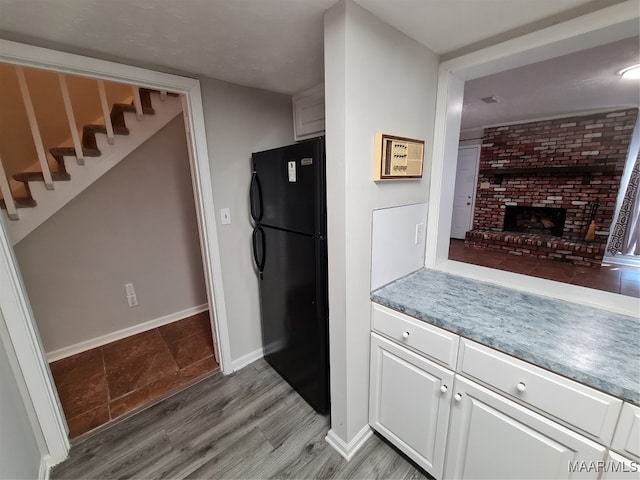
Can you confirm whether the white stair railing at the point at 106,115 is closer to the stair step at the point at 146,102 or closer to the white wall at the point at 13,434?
the stair step at the point at 146,102

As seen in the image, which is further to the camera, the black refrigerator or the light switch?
the light switch

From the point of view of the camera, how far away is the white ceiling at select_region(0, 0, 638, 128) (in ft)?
3.51

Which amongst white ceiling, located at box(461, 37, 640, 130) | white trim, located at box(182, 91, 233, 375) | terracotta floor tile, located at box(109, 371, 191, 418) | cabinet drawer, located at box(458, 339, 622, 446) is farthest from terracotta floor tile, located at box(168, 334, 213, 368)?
white ceiling, located at box(461, 37, 640, 130)

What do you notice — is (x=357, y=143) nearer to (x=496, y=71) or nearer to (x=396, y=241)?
(x=396, y=241)

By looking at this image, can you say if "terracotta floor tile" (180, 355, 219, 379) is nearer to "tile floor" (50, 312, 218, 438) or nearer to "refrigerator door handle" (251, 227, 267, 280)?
"tile floor" (50, 312, 218, 438)

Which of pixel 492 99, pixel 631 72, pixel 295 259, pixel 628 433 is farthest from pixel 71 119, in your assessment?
pixel 631 72

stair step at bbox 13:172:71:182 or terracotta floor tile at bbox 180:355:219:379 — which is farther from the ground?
stair step at bbox 13:172:71:182

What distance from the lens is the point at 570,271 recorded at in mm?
3838

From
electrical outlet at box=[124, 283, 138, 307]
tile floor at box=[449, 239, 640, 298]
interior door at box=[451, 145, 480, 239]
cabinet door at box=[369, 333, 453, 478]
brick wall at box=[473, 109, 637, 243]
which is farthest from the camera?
interior door at box=[451, 145, 480, 239]

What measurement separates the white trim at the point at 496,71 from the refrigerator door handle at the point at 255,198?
3.87 feet

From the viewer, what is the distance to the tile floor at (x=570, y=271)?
3287mm

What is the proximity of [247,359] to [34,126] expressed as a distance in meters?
2.19

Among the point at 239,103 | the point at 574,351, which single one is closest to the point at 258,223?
the point at 239,103

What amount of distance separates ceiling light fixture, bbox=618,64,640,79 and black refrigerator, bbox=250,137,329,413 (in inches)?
111
